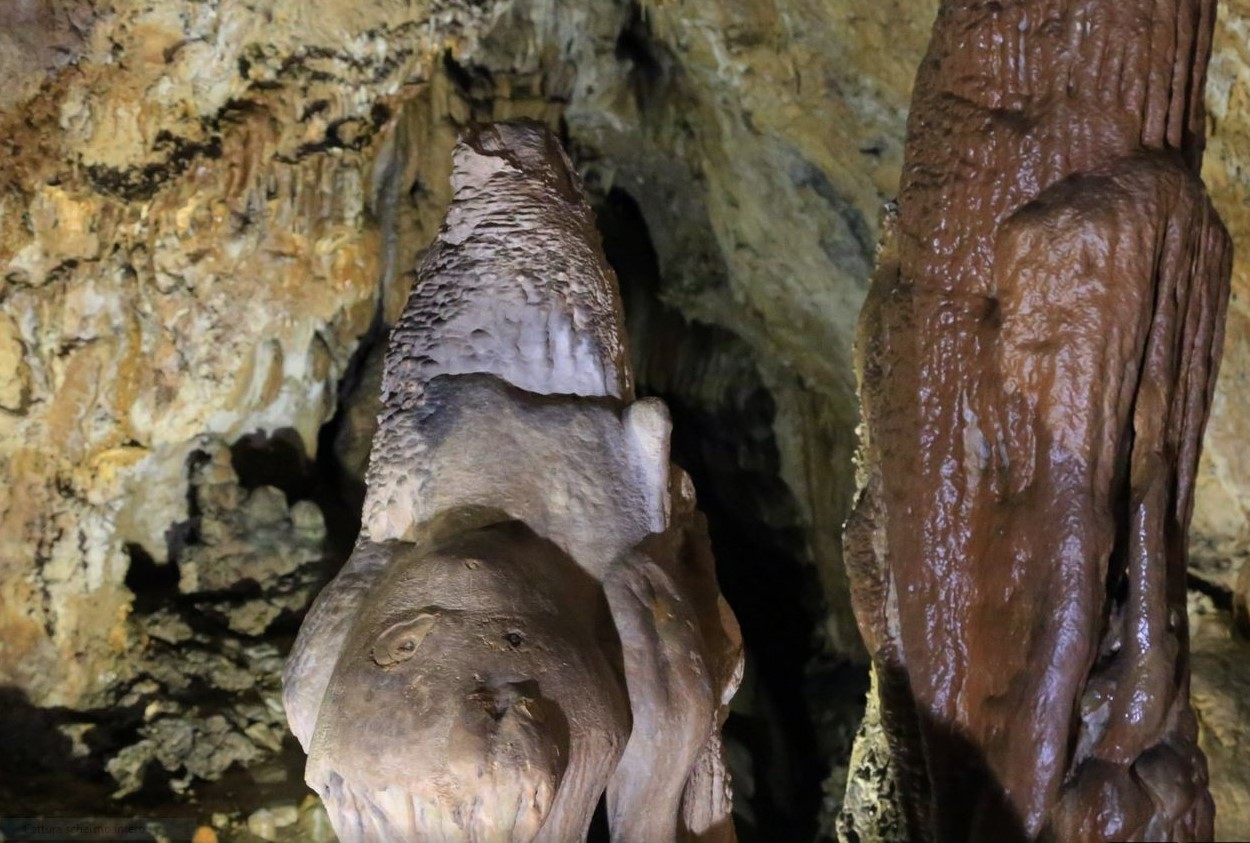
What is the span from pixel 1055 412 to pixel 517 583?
862 millimetres

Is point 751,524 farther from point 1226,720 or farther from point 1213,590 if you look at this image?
point 1226,720

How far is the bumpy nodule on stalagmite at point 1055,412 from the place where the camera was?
164cm

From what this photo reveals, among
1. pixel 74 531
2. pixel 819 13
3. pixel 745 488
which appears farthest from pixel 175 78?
pixel 745 488

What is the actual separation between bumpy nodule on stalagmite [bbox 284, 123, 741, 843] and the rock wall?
139 centimetres

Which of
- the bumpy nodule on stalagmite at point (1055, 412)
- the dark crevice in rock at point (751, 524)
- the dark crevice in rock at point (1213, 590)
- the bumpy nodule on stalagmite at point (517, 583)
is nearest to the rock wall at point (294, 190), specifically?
the dark crevice in rock at point (1213, 590)

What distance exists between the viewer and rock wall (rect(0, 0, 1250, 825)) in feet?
9.14

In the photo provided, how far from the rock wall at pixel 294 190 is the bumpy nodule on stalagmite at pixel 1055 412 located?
74 centimetres

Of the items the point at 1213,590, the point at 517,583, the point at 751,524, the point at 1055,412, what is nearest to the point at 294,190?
the point at 517,583

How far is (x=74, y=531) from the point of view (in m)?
3.24

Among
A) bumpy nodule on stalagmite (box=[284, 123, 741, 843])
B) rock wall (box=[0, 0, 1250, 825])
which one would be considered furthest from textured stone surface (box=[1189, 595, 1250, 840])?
bumpy nodule on stalagmite (box=[284, 123, 741, 843])

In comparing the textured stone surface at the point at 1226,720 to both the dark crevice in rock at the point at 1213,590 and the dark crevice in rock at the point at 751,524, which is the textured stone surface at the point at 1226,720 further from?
the dark crevice in rock at the point at 751,524

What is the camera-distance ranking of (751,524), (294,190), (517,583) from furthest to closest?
(751,524)
(294,190)
(517,583)

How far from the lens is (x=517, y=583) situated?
149 cm

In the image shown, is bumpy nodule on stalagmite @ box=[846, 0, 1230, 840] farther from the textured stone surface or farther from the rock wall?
the textured stone surface
